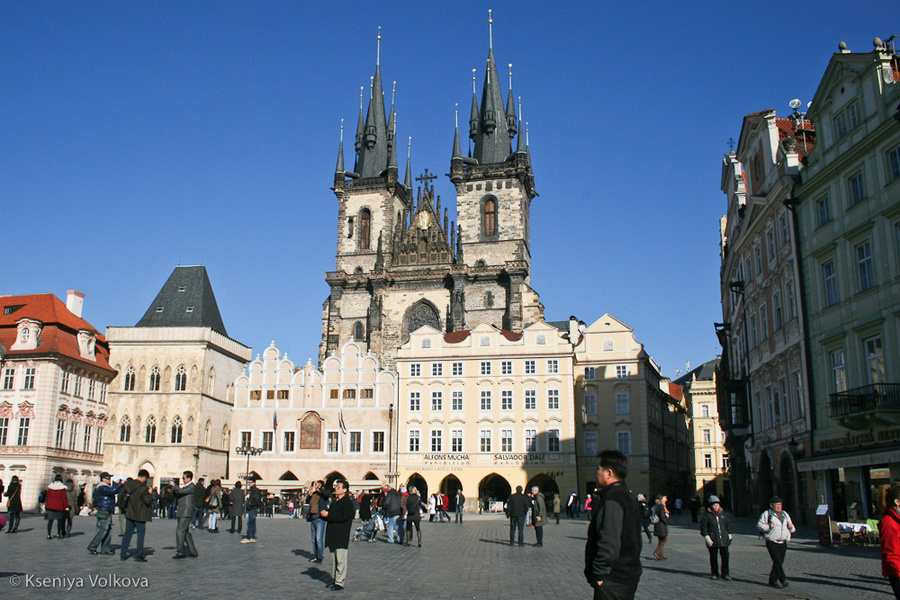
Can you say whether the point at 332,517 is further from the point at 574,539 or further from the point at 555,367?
the point at 555,367

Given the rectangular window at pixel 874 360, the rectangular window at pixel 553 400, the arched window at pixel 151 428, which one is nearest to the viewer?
the rectangular window at pixel 874 360

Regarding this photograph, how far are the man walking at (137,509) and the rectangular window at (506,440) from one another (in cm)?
3609

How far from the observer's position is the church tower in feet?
212

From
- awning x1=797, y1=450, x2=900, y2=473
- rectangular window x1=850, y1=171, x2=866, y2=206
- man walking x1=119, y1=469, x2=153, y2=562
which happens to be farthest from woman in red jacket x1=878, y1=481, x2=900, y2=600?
rectangular window x1=850, y1=171, x2=866, y2=206

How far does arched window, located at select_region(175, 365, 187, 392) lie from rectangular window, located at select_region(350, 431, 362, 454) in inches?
460

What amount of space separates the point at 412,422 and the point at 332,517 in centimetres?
3907

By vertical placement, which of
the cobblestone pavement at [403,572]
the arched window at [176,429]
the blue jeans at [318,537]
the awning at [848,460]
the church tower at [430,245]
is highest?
the church tower at [430,245]

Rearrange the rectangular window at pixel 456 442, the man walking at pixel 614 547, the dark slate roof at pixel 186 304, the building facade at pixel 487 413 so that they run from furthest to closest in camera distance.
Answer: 1. the dark slate roof at pixel 186 304
2. the rectangular window at pixel 456 442
3. the building facade at pixel 487 413
4. the man walking at pixel 614 547

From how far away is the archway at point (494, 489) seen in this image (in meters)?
49.9

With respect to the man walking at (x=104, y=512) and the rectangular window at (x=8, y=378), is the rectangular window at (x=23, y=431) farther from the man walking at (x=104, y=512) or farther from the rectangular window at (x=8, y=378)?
the man walking at (x=104, y=512)

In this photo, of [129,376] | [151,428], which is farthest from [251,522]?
[129,376]

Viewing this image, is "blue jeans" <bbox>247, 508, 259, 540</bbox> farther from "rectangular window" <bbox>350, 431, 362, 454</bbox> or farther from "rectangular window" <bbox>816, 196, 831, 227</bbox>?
"rectangular window" <bbox>350, 431, 362, 454</bbox>

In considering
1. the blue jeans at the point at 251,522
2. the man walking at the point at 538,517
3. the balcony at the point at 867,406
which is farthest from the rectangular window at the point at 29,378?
the balcony at the point at 867,406

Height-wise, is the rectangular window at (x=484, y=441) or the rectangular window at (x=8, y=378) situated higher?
the rectangular window at (x=8, y=378)
